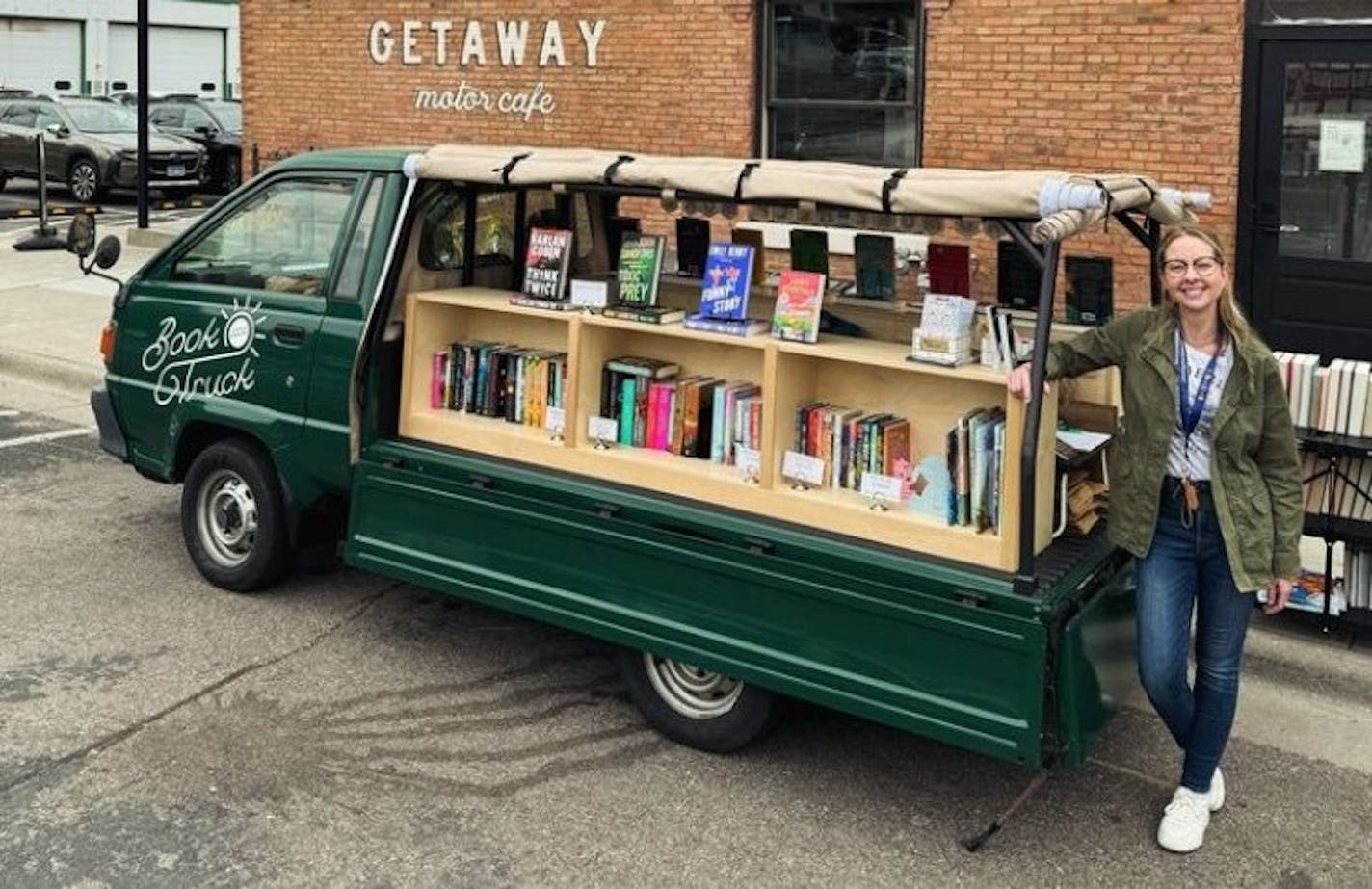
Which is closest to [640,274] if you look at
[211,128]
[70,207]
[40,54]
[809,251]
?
[809,251]

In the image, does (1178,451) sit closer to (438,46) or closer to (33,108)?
(438,46)

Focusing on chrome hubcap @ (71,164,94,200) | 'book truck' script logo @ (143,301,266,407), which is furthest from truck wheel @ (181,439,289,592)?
chrome hubcap @ (71,164,94,200)

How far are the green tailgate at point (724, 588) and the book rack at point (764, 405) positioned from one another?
0.30 feet

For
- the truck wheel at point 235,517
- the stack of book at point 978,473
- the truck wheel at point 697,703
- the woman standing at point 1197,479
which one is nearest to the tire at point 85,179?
the truck wheel at point 235,517

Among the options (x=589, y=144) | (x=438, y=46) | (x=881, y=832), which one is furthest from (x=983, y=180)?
(x=438, y=46)

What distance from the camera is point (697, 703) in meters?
4.68

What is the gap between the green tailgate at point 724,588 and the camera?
3.89 meters

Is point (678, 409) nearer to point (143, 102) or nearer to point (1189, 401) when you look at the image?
point (1189, 401)

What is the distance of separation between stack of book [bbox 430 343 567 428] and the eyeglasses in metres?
2.13

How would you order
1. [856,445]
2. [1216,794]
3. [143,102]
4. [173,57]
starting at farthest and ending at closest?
[173,57] < [143,102] < [856,445] < [1216,794]

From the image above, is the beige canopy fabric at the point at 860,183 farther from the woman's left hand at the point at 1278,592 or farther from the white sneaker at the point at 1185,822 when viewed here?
the white sneaker at the point at 1185,822

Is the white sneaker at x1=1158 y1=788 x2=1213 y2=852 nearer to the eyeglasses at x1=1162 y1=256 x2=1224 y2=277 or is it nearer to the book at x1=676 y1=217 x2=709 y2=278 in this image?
the eyeglasses at x1=1162 y1=256 x2=1224 y2=277

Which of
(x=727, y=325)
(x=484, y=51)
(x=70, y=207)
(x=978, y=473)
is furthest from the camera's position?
(x=70, y=207)

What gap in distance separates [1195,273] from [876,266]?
144 centimetres
